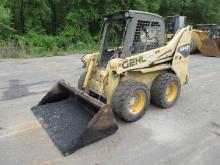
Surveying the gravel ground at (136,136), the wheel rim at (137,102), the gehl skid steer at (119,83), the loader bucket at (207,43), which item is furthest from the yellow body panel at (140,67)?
the loader bucket at (207,43)

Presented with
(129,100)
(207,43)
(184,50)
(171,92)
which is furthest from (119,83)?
(207,43)

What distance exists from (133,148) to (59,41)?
13407mm

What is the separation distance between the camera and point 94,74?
5.30 metres

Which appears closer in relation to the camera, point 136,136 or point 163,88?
point 136,136

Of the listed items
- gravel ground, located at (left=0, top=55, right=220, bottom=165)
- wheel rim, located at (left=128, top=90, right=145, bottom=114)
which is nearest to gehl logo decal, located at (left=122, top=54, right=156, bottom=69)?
wheel rim, located at (left=128, top=90, right=145, bottom=114)

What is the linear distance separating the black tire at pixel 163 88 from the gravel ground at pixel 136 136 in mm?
159

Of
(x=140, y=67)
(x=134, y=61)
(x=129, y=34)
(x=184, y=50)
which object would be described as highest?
(x=129, y=34)

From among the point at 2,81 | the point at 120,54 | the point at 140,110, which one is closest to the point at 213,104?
the point at 140,110

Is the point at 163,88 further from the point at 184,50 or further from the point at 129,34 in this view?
the point at 129,34

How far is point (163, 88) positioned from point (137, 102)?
65cm

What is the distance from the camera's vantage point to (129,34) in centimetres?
491

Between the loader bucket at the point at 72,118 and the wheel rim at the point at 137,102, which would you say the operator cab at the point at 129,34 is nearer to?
the wheel rim at the point at 137,102

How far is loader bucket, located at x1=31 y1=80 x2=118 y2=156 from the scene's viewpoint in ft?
13.0

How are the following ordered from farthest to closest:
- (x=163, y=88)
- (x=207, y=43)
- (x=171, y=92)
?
(x=207, y=43), (x=171, y=92), (x=163, y=88)
